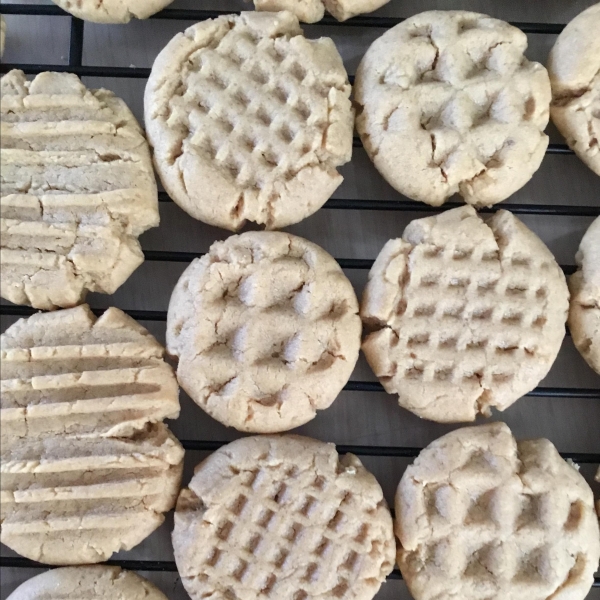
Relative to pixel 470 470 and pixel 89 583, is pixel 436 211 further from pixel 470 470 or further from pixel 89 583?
pixel 89 583

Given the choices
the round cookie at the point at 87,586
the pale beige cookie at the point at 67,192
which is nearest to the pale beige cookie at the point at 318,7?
the pale beige cookie at the point at 67,192

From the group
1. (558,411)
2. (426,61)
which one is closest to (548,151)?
(426,61)

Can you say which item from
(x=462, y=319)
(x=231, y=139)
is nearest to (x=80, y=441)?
(x=231, y=139)

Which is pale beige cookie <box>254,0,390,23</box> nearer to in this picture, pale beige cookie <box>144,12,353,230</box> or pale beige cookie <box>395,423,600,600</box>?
pale beige cookie <box>144,12,353,230</box>

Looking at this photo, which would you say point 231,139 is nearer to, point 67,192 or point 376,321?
point 67,192

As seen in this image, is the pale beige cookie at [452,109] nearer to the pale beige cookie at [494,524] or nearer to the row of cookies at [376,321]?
the row of cookies at [376,321]

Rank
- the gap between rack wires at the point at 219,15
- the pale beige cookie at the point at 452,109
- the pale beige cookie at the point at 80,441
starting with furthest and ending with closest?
the gap between rack wires at the point at 219,15, the pale beige cookie at the point at 452,109, the pale beige cookie at the point at 80,441

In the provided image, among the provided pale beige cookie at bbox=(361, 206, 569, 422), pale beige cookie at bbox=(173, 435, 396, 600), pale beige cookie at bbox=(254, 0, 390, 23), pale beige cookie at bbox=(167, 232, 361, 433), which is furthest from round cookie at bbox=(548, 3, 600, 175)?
pale beige cookie at bbox=(173, 435, 396, 600)
